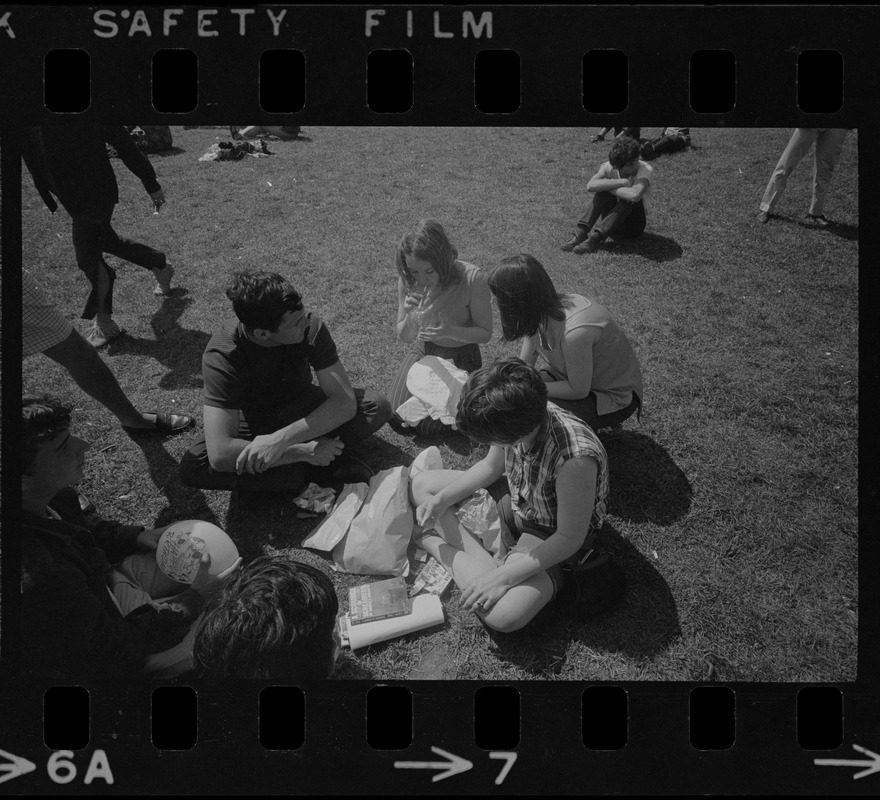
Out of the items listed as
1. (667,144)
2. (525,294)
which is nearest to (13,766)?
(525,294)

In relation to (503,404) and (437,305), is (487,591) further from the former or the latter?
(437,305)

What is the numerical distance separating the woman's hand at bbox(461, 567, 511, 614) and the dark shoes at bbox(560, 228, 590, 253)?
14.1 feet

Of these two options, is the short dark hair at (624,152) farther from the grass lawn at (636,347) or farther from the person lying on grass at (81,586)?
the person lying on grass at (81,586)

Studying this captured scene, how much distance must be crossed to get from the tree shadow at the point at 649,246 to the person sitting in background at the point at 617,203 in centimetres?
9

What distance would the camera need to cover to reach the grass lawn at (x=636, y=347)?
2840 mm

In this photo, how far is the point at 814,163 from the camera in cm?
534

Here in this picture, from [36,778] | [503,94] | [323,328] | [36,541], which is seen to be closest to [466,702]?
[36,778]

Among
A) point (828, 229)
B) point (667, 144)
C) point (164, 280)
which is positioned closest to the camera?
point (828, 229)

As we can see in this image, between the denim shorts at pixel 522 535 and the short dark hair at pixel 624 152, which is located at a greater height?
the short dark hair at pixel 624 152

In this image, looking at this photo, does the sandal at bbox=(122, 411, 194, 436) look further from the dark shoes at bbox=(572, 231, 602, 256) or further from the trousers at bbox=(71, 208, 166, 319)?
the dark shoes at bbox=(572, 231, 602, 256)

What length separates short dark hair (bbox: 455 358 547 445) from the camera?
94.6 inches

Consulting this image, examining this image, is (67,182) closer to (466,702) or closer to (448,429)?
(448,429)

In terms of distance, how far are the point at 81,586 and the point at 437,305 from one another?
2706 mm

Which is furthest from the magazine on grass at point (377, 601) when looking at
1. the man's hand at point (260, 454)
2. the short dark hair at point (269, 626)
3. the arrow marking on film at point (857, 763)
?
the arrow marking on film at point (857, 763)
